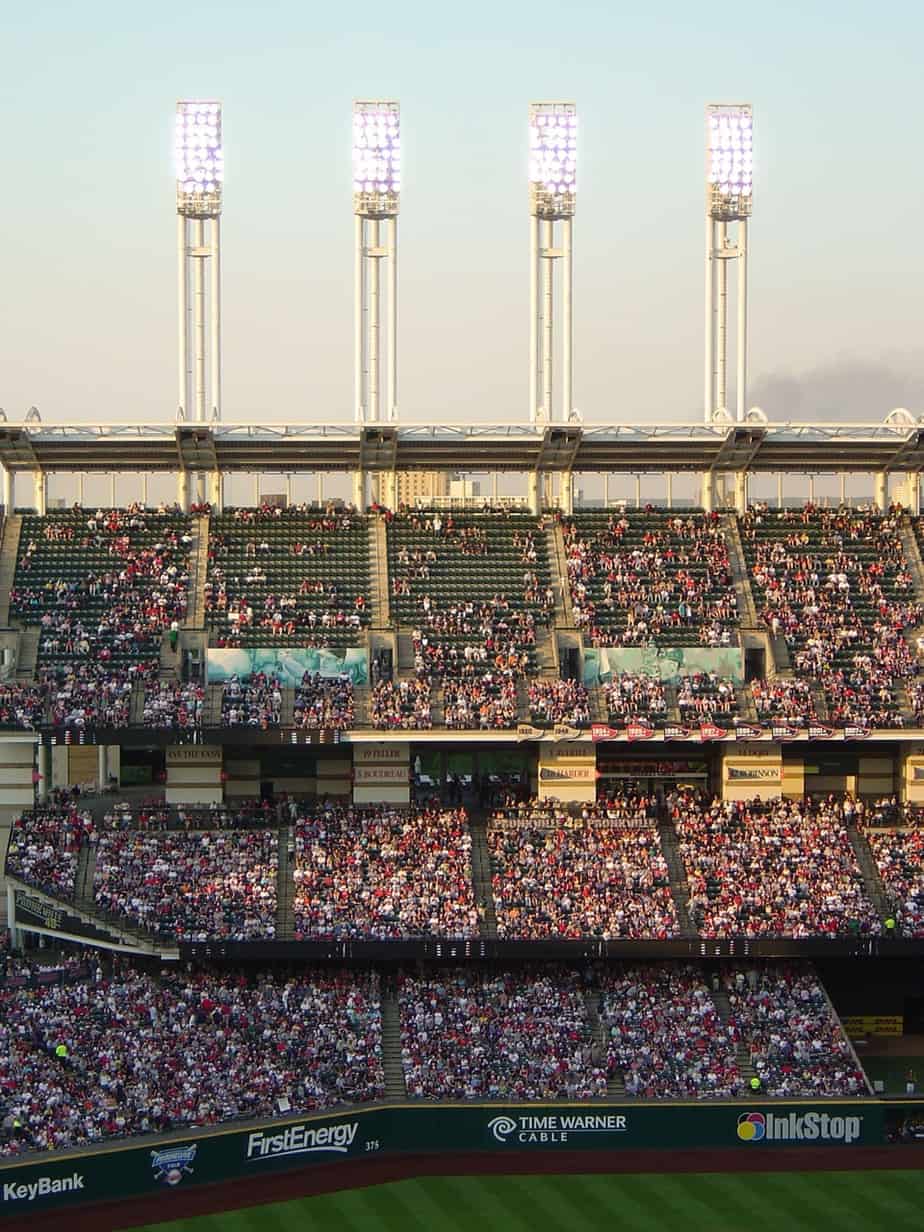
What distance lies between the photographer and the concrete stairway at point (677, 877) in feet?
146

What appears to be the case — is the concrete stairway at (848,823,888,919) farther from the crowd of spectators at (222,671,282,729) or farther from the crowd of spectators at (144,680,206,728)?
the crowd of spectators at (144,680,206,728)

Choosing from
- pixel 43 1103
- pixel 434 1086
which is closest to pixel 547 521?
pixel 434 1086

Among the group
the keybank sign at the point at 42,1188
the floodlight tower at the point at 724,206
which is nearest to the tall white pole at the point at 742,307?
the floodlight tower at the point at 724,206

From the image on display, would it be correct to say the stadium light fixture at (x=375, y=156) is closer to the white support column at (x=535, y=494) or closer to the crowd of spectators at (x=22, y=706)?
the white support column at (x=535, y=494)

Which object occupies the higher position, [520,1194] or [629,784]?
[629,784]

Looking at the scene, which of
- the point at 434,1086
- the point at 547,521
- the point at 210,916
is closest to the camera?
the point at 434,1086

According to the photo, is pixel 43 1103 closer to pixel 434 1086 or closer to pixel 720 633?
pixel 434 1086

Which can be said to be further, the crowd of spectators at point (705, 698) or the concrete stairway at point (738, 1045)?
the crowd of spectators at point (705, 698)

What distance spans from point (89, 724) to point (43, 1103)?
12401 mm

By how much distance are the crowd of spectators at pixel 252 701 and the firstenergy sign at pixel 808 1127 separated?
1725 cm

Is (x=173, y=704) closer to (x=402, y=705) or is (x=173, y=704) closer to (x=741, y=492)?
(x=402, y=705)

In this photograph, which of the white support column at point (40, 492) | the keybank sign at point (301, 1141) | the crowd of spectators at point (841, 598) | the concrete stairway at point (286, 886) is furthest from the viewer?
the white support column at point (40, 492)

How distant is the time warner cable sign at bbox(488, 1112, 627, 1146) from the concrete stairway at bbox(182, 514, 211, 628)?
19.2 metres

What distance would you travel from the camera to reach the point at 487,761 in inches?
2021
